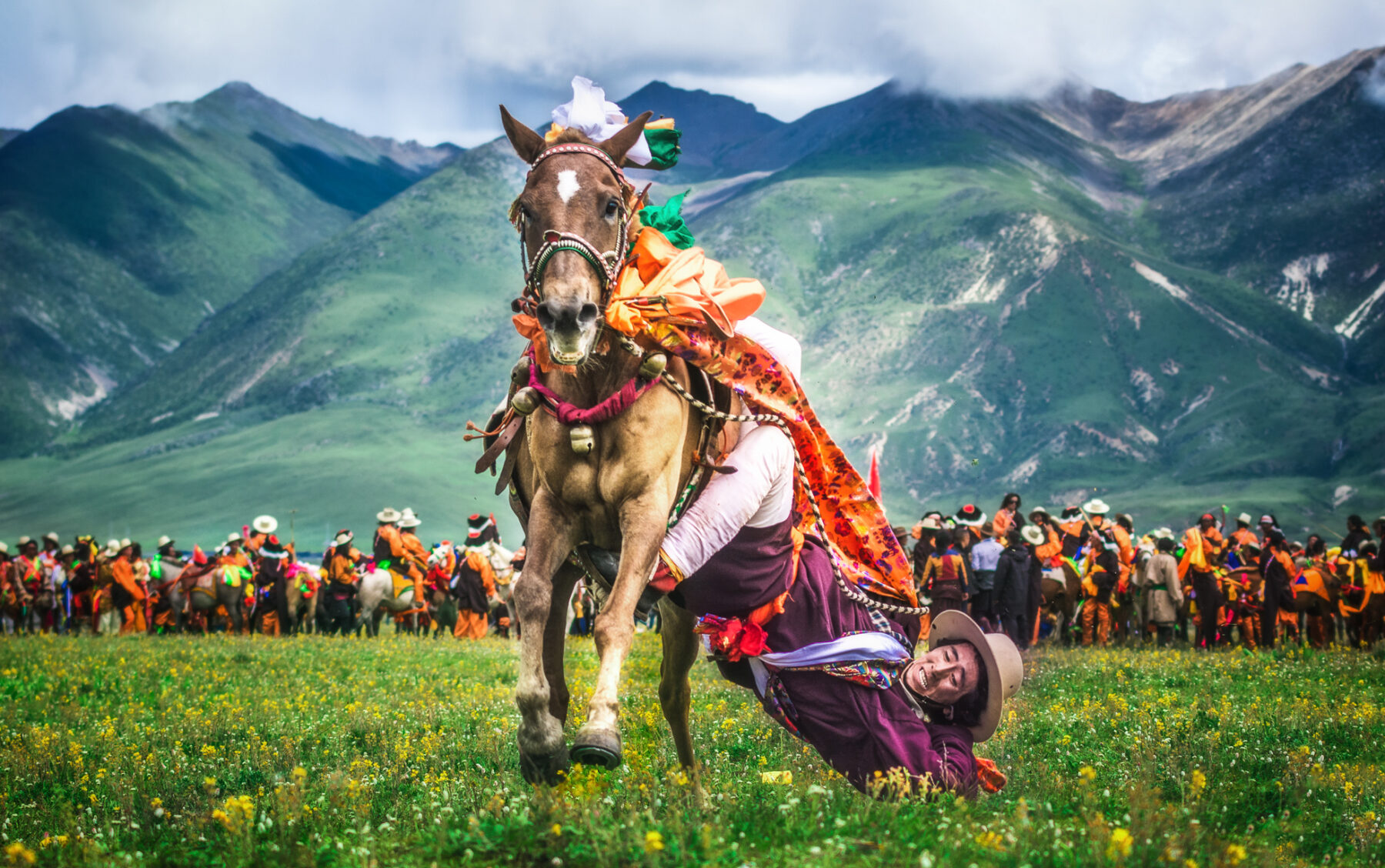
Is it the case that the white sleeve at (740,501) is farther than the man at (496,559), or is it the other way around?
the man at (496,559)

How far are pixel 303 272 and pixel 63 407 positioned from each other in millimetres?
37687

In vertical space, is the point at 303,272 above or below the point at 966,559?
above

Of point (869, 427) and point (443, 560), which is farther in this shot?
point (869, 427)

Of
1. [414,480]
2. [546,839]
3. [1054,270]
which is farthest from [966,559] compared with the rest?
[1054,270]

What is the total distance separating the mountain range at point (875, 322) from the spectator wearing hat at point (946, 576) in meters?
82.5

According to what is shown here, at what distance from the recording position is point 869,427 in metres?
118

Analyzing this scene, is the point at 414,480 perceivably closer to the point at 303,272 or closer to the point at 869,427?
the point at 869,427

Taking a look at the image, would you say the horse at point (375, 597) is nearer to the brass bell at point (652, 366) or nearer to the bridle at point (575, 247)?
the bridle at point (575, 247)

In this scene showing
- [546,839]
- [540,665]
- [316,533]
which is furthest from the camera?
[316,533]

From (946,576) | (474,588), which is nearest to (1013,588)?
(946,576)

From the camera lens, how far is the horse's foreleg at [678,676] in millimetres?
6785

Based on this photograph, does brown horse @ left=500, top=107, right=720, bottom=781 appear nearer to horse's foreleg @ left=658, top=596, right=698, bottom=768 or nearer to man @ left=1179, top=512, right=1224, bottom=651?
horse's foreleg @ left=658, top=596, right=698, bottom=768

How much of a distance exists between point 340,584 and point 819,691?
1945 cm

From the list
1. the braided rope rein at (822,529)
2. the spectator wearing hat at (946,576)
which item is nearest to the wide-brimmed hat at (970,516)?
the spectator wearing hat at (946,576)
